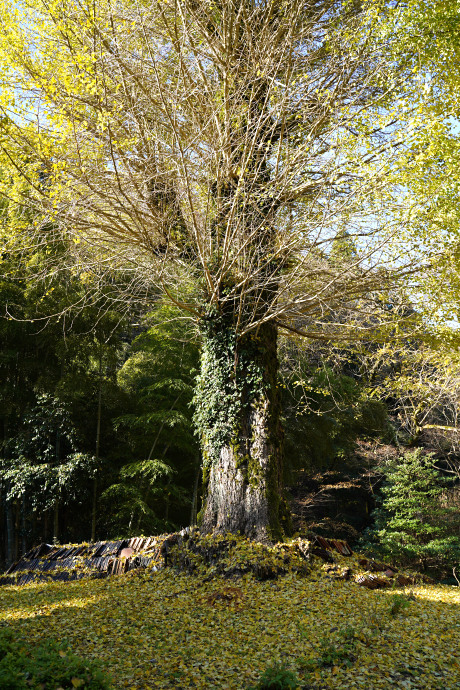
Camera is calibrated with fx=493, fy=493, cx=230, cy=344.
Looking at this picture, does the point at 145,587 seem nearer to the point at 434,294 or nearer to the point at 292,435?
the point at 434,294

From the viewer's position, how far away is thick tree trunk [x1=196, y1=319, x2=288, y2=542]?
19.3 feet

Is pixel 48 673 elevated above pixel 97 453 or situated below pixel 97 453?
below

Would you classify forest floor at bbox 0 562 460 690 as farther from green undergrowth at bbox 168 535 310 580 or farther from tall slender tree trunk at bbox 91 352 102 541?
tall slender tree trunk at bbox 91 352 102 541

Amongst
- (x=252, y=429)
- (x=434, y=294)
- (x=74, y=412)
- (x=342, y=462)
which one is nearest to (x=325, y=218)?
(x=434, y=294)

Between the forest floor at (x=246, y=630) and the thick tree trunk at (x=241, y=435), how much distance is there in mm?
764

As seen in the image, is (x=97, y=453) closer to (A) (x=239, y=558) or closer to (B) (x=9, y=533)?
(B) (x=9, y=533)

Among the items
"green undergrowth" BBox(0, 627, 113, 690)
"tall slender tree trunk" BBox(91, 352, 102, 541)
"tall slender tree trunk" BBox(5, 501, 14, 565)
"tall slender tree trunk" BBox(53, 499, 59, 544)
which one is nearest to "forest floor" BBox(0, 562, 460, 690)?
"green undergrowth" BBox(0, 627, 113, 690)

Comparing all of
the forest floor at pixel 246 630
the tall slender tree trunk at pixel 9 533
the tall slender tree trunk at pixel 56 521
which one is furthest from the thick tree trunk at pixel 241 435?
the tall slender tree trunk at pixel 9 533

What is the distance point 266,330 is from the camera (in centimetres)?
669

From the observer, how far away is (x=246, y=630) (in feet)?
13.3

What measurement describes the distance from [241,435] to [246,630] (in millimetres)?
2448

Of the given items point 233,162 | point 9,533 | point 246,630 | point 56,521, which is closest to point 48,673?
point 246,630

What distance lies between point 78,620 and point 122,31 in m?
6.50

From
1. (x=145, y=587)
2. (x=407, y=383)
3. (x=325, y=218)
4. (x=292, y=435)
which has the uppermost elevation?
(x=325, y=218)
